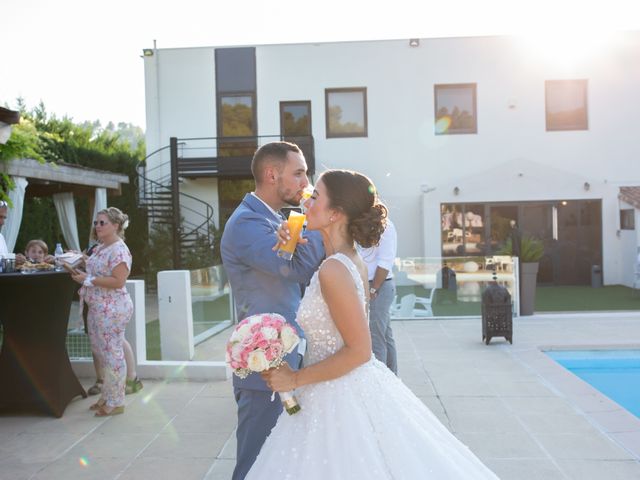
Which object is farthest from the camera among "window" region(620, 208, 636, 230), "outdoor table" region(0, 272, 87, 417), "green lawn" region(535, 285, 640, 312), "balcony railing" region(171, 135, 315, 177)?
"balcony railing" region(171, 135, 315, 177)

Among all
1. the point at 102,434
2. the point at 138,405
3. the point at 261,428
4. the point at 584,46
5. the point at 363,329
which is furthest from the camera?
the point at 584,46

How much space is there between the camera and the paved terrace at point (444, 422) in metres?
4.26

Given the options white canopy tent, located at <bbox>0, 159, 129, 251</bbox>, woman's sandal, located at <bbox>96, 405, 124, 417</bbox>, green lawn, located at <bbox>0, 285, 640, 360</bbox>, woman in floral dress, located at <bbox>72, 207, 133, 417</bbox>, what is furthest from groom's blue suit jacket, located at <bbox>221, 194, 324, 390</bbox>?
white canopy tent, located at <bbox>0, 159, 129, 251</bbox>

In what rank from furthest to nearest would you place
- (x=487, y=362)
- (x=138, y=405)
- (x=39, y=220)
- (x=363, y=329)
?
(x=39, y=220), (x=487, y=362), (x=138, y=405), (x=363, y=329)

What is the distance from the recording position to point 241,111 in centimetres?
1917

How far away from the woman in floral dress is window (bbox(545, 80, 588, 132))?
1579cm

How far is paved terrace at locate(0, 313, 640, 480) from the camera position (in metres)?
4.26

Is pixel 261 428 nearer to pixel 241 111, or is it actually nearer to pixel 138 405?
pixel 138 405

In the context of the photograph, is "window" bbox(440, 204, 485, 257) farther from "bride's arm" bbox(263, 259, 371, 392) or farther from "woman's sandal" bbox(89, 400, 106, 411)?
"bride's arm" bbox(263, 259, 371, 392)

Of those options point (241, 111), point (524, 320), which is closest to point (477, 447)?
point (524, 320)

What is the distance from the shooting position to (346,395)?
236 centimetres

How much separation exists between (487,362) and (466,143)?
11.9 metres

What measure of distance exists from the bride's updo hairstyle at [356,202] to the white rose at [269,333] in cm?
49

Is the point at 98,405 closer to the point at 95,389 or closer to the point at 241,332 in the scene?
the point at 95,389
